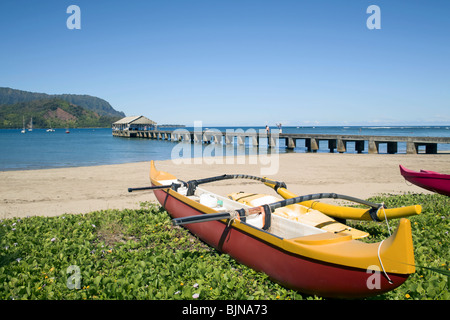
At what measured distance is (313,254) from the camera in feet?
10.6

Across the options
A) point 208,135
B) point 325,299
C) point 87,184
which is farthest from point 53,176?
point 208,135

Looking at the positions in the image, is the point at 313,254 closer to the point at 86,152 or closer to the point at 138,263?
the point at 138,263

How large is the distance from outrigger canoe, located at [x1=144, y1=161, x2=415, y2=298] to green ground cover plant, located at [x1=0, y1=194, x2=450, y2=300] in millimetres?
312

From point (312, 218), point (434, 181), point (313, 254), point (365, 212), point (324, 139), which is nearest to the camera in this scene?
point (313, 254)

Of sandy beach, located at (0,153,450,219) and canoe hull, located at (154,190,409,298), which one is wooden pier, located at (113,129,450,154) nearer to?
sandy beach, located at (0,153,450,219)

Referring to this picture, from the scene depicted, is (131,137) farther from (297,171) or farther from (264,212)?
(264,212)

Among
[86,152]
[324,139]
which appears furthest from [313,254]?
[86,152]

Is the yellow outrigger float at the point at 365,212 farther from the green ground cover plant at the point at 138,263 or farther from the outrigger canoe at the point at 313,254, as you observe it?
the outrigger canoe at the point at 313,254

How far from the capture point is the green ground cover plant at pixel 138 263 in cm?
373

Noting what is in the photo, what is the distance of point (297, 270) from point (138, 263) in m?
2.52

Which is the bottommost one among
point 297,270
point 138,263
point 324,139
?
point 138,263

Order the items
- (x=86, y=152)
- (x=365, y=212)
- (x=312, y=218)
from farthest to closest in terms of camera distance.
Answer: (x=86, y=152), (x=312, y=218), (x=365, y=212)

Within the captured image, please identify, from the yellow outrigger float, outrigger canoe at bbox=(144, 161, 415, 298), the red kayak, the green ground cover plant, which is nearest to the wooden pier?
the red kayak

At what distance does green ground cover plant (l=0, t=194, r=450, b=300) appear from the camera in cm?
373
